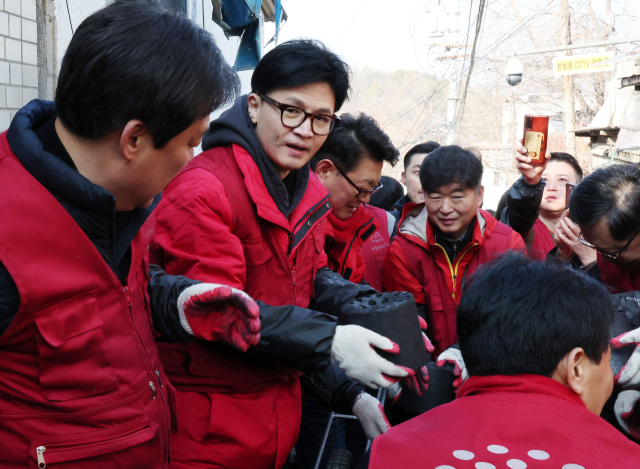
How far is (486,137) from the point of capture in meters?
34.1

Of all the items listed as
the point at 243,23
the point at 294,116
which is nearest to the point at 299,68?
the point at 294,116

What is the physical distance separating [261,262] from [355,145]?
49.3 inches

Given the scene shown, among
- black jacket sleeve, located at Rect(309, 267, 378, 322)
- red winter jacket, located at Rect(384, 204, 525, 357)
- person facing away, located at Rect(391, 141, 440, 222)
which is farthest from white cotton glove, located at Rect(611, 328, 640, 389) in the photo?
person facing away, located at Rect(391, 141, 440, 222)

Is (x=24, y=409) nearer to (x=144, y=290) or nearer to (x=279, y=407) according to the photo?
(x=144, y=290)

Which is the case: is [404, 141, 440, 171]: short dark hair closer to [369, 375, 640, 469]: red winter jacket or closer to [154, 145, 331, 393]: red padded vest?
[154, 145, 331, 393]: red padded vest

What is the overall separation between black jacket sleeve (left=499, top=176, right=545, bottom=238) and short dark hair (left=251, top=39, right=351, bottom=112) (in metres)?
1.77

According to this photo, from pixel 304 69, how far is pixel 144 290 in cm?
106

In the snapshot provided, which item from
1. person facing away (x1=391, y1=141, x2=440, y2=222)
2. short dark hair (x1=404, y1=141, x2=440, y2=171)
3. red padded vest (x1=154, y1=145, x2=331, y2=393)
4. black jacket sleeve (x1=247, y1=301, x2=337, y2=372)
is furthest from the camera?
short dark hair (x1=404, y1=141, x2=440, y2=171)

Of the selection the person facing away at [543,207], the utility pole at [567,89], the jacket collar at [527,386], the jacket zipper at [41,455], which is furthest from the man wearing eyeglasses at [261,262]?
the utility pole at [567,89]

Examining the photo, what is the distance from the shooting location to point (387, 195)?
17.7 ft

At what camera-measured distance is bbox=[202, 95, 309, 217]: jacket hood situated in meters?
2.05

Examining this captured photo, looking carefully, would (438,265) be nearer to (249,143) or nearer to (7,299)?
(249,143)

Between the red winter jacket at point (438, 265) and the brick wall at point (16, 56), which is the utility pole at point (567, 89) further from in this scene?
the brick wall at point (16, 56)

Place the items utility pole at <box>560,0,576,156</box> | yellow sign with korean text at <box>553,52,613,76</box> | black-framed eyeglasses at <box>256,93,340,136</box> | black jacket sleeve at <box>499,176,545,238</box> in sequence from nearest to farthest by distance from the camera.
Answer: black-framed eyeglasses at <box>256,93,340,136</box> → black jacket sleeve at <box>499,176,545,238</box> → yellow sign with korean text at <box>553,52,613,76</box> → utility pole at <box>560,0,576,156</box>
